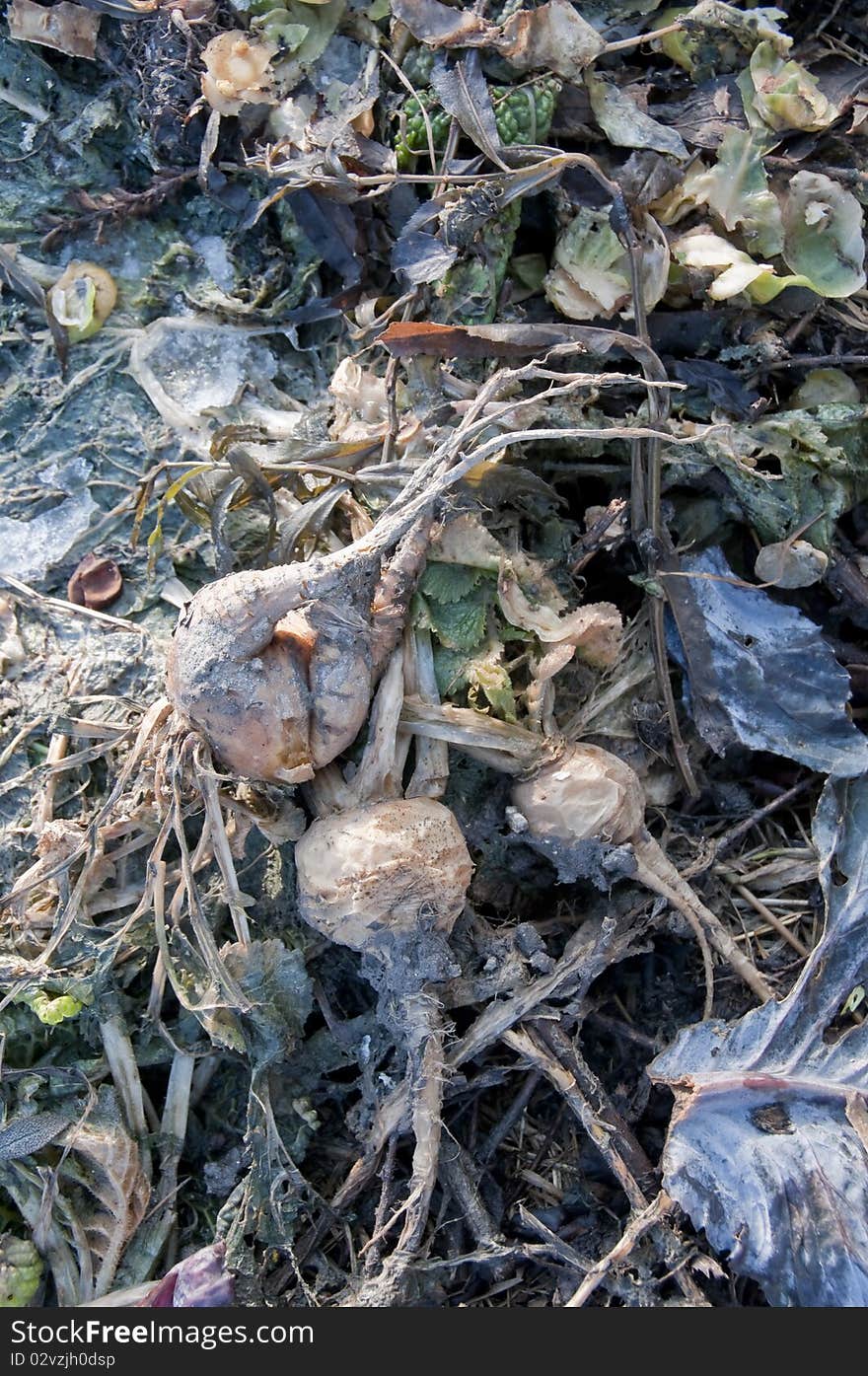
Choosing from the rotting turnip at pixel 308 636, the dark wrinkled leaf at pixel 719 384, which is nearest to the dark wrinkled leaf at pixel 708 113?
the dark wrinkled leaf at pixel 719 384

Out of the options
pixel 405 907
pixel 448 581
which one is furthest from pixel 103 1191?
pixel 448 581

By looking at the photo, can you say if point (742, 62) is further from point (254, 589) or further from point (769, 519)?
point (254, 589)

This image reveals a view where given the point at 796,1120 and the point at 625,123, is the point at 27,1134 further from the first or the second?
the point at 625,123

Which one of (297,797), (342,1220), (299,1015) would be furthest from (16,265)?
(342,1220)

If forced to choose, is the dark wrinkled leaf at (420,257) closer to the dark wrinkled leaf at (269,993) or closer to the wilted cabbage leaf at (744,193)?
the wilted cabbage leaf at (744,193)

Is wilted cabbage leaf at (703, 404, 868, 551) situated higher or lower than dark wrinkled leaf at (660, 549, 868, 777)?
higher

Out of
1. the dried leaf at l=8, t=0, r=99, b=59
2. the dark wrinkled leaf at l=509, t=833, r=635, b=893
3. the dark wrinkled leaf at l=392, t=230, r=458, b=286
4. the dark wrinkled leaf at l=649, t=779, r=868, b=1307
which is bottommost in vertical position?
the dark wrinkled leaf at l=649, t=779, r=868, b=1307

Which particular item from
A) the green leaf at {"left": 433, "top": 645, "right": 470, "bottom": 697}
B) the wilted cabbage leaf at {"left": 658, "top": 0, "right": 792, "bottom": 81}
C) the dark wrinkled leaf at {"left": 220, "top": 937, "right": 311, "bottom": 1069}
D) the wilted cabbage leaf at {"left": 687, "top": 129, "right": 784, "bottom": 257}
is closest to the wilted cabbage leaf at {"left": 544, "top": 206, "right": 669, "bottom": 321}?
the wilted cabbage leaf at {"left": 687, "top": 129, "right": 784, "bottom": 257}

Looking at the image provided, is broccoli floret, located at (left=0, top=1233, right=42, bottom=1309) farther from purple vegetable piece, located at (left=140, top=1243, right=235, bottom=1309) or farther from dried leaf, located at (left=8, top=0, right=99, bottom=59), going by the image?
dried leaf, located at (left=8, top=0, right=99, bottom=59)
